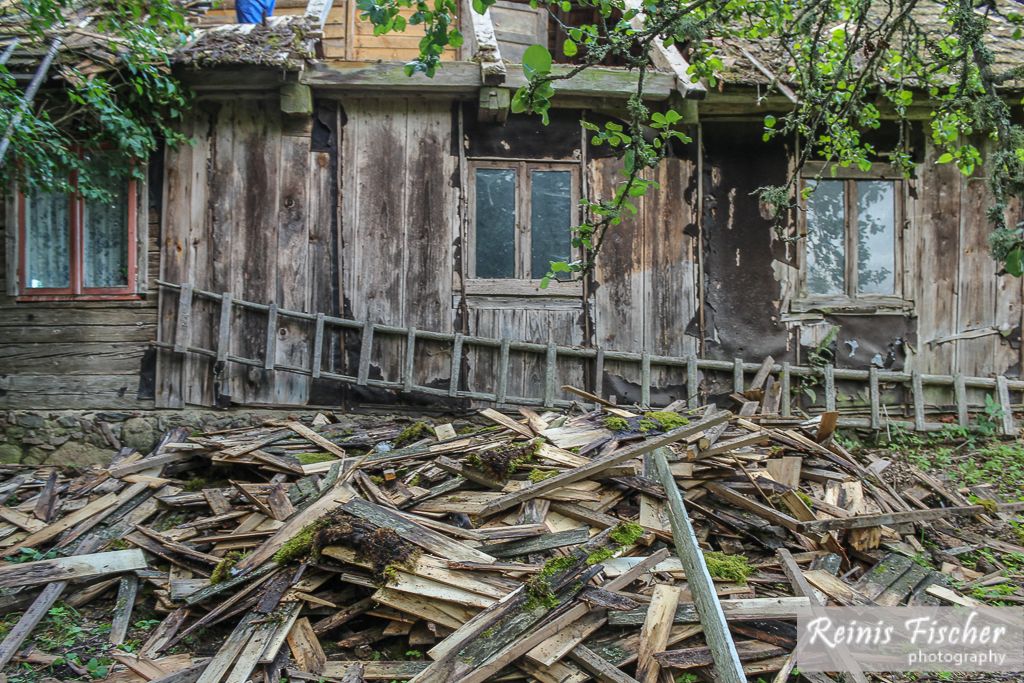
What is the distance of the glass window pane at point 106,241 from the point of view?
22.7ft

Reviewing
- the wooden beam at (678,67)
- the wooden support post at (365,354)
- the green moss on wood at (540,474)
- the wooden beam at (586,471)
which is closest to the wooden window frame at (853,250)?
the wooden beam at (678,67)

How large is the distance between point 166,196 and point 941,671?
24.4 ft

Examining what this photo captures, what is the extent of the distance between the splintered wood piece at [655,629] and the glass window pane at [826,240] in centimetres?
533

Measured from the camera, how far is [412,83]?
6.77 metres

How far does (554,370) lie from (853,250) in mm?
3699

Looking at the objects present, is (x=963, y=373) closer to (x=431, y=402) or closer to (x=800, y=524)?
(x=800, y=524)

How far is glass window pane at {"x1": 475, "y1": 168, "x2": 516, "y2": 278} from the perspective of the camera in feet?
23.7

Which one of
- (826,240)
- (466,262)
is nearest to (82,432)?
(466,262)

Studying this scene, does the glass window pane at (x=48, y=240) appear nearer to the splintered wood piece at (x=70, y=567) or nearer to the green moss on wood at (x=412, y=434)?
the splintered wood piece at (x=70, y=567)

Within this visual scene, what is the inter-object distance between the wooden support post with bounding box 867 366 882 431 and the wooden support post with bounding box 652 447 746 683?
165 inches

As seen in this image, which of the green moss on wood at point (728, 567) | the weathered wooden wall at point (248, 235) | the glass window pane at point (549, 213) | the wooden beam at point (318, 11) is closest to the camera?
the green moss on wood at point (728, 567)

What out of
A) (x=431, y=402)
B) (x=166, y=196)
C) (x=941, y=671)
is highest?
(x=166, y=196)

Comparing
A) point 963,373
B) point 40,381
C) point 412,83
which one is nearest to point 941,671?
point 963,373

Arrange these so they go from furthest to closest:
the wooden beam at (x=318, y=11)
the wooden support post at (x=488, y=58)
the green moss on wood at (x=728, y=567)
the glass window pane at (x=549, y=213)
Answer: the glass window pane at (x=549, y=213), the wooden beam at (x=318, y=11), the wooden support post at (x=488, y=58), the green moss on wood at (x=728, y=567)
